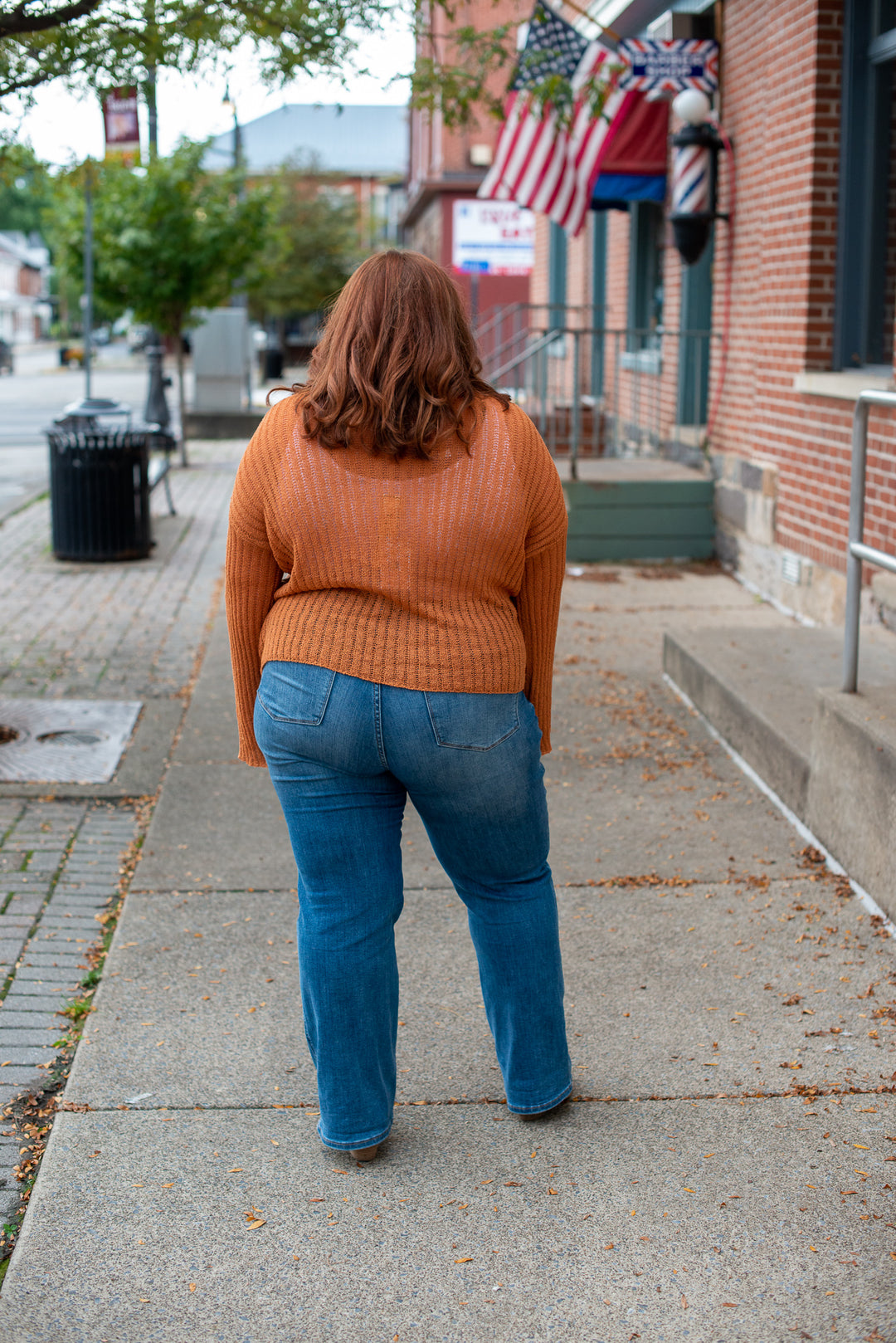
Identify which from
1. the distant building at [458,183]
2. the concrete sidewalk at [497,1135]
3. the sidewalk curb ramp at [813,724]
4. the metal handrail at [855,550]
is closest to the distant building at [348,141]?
the distant building at [458,183]

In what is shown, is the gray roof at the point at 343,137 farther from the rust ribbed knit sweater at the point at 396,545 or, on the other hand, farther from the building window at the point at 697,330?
the rust ribbed knit sweater at the point at 396,545

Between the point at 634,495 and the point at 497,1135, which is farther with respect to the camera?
the point at 634,495

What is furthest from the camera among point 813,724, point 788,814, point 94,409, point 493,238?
point 493,238

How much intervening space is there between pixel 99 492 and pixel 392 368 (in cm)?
803

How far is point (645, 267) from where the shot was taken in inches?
499

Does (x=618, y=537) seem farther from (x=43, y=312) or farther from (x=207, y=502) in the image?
(x=43, y=312)

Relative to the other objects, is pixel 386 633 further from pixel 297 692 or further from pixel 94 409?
pixel 94 409

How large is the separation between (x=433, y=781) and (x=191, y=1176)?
971 millimetres

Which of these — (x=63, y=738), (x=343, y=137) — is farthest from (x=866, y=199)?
(x=343, y=137)

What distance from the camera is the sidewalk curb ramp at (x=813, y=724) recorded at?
402 cm

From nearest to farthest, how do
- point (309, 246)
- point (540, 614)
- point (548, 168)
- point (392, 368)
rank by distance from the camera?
point (392, 368) → point (540, 614) → point (548, 168) → point (309, 246)

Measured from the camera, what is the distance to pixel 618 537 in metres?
9.98

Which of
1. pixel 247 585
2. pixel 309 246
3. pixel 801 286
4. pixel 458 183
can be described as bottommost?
pixel 247 585

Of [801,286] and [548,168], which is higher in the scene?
[548,168]
